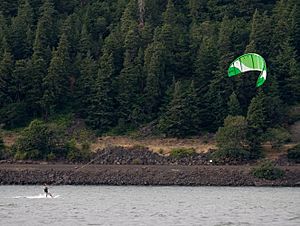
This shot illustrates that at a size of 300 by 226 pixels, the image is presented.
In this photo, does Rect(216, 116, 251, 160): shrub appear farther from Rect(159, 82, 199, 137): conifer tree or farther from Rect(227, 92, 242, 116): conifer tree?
Rect(159, 82, 199, 137): conifer tree

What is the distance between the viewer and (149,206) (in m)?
52.2

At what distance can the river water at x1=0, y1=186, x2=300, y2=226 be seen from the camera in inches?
1750

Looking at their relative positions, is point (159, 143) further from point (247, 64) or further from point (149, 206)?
point (149, 206)

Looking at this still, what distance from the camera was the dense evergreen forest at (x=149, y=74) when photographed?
281ft

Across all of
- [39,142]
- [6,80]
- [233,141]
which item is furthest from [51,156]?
[6,80]

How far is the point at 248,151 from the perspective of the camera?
75.3 m

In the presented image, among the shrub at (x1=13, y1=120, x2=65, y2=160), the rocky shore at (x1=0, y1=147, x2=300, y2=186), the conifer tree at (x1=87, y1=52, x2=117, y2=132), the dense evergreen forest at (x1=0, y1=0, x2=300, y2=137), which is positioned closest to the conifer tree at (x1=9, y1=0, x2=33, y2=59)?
the dense evergreen forest at (x1=0, y1=0, x2=300, y2=137)

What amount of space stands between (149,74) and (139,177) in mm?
21798

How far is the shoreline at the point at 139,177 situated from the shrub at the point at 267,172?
14.5 inches

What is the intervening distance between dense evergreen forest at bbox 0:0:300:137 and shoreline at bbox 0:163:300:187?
35.4ft

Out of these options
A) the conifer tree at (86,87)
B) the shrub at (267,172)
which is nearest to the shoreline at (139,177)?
the shrub at (267,172)

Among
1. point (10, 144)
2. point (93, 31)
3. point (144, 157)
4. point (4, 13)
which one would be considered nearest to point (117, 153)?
point (144, 157)

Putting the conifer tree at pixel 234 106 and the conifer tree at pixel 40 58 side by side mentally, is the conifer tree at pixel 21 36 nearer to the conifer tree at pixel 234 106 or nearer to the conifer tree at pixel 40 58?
the conifer tree at pixel 40 58

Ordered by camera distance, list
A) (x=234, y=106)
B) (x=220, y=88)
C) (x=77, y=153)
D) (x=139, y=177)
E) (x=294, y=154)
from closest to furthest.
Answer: (x=139, y=177), (x=294, y=154), (x=77, y=153), (x=234, y=106), (x=220, y=88)
